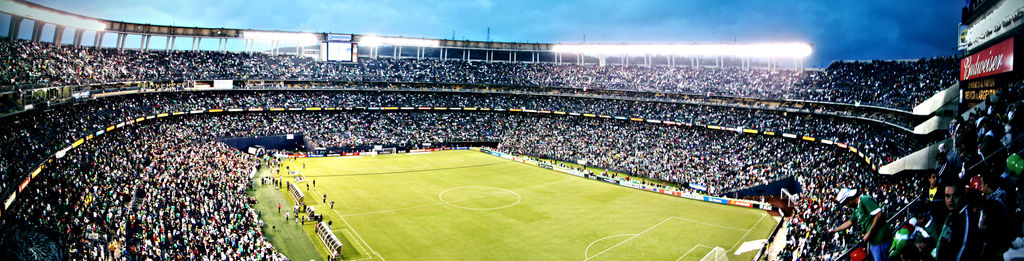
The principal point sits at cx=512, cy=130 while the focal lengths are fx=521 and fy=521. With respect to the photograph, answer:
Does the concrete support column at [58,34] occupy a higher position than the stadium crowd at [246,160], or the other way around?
the concrete support column at [58,34]

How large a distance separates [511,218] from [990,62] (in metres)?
26.0

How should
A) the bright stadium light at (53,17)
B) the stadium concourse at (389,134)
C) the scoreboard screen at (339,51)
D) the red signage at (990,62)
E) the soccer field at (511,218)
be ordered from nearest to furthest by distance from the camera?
the red signage at (990,62)
the stadium concourse at (389,134)
the soccer field at (511,218)
the bright stadium light at (53,17)
the scoreboard screen at (339,51)

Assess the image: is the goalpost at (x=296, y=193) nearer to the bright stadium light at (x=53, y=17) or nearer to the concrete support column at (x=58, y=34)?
the bright stadium light at (x=53, y=17)

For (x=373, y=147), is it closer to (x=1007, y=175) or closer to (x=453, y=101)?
(x=453, y=101)

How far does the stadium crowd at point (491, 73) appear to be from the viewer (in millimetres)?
38531

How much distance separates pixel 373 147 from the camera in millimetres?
65000

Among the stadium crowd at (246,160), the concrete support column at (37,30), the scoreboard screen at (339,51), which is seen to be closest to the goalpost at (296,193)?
the stadium crowd at (246,160)

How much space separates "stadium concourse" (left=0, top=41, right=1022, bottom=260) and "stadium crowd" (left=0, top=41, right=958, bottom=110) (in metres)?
0.25

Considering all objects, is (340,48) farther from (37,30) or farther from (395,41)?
(37,30)

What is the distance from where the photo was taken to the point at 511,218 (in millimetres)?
35562

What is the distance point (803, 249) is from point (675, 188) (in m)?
24.4

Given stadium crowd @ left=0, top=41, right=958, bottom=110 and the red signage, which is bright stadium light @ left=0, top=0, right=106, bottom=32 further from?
the red signage

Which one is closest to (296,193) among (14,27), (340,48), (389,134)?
(14,27)

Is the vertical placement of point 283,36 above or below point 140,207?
above
